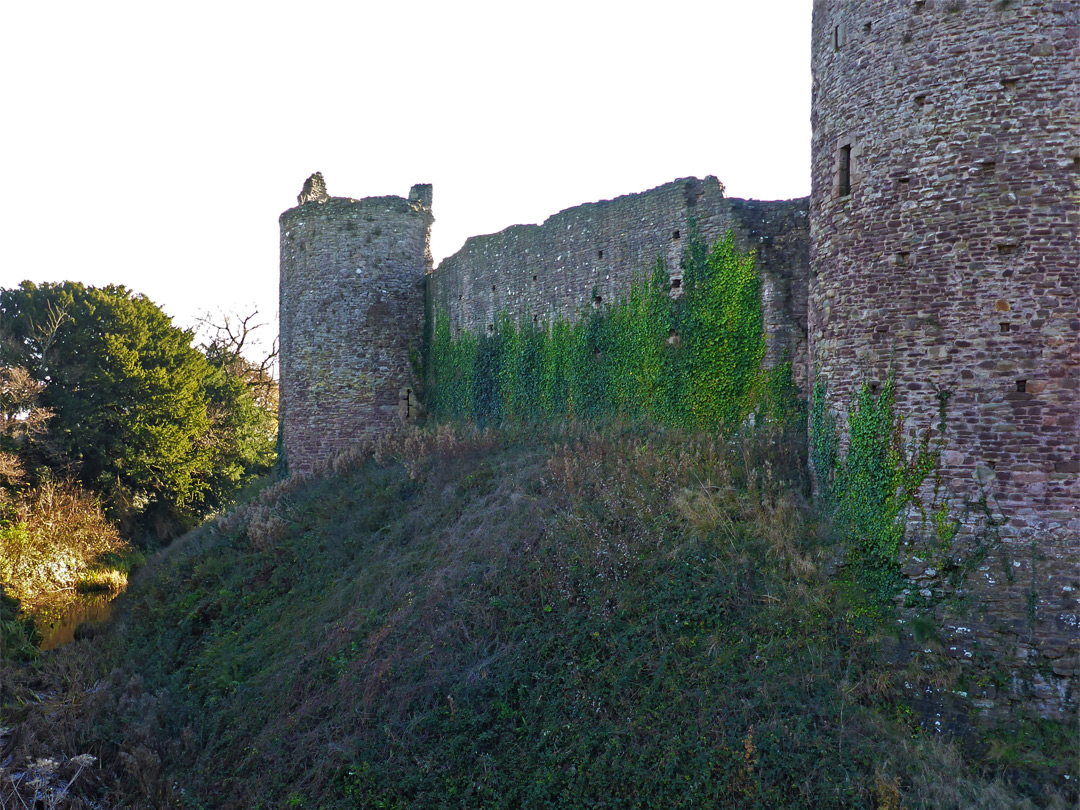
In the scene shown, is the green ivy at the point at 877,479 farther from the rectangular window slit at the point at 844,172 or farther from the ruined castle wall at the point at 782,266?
the ruined castle wall at the point at 782,266

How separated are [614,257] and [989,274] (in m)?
7.50

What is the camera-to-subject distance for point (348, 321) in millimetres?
18484

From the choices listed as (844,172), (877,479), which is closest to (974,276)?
(844,172)

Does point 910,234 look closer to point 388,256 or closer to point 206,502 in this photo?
point 388,256

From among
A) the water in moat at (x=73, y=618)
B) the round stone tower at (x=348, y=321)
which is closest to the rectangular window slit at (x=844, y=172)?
the round stone tower at (x=348, y=321)

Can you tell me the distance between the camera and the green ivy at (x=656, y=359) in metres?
11.3

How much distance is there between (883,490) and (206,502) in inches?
853

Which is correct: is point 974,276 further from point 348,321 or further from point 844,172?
point 348,321

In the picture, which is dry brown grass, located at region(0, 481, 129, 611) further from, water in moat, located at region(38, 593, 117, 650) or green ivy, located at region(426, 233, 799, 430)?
green ivy, located at region(426, 233, 799, 430)

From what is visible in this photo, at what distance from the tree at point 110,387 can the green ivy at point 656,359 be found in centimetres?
1096

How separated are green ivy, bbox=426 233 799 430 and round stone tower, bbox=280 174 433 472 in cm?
304

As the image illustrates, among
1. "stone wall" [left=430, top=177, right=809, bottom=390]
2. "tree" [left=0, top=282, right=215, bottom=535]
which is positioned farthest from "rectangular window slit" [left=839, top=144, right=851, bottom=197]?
"tree" [left=0, top=282, right=215, bottom=535]

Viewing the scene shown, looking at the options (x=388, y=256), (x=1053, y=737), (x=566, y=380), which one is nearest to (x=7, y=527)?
(x=388, y=256)

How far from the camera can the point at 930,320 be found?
7.48 meters
